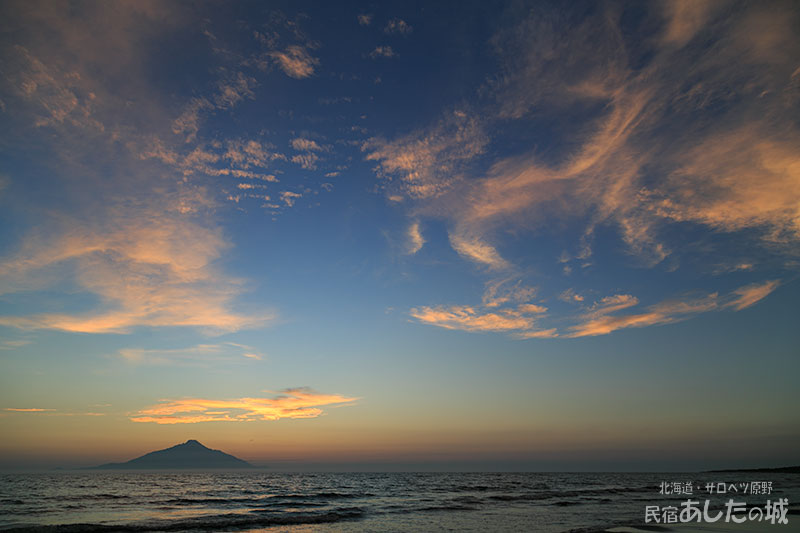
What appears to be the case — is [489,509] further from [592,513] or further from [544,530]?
[544,530]

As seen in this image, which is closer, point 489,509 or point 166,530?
point 166,530

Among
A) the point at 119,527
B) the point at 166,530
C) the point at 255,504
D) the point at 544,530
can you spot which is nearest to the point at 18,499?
the point at 255,504

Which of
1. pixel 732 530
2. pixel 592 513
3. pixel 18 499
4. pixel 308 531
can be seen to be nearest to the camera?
pixel 732 530

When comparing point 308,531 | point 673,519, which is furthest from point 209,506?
point 673,519

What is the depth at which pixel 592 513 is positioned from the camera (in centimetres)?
3131

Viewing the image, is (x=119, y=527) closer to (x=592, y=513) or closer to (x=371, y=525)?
(x=371, y=525)

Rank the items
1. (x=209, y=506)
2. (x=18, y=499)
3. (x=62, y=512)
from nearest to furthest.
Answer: (x=62, y=512) → (x=209, y=506) → (x=18, y=499)

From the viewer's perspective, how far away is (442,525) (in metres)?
26.1

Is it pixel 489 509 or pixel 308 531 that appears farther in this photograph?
pixel 489 509

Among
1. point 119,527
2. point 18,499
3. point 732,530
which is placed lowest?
point 18,499

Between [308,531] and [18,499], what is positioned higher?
[308,531]

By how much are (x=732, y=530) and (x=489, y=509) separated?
1837 cm

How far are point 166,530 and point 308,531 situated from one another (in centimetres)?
879

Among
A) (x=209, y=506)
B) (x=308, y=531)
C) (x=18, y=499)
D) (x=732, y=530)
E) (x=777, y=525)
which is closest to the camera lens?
(x=732, y=530)
